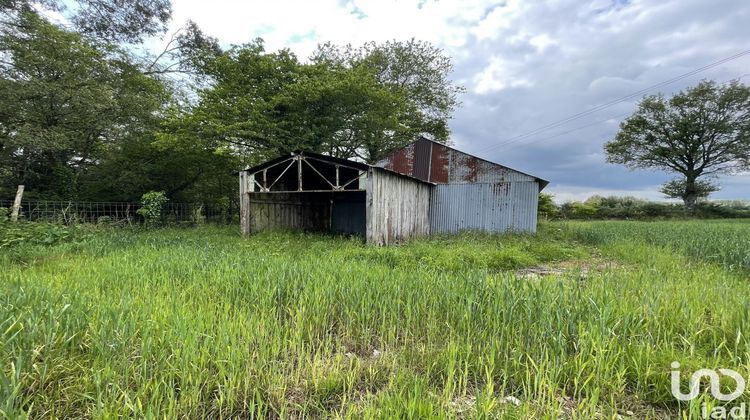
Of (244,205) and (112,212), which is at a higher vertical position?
(244,205)

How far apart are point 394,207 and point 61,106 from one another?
44.5 feet

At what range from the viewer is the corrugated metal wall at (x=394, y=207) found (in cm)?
927

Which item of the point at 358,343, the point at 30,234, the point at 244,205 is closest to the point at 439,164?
the point at 244,205

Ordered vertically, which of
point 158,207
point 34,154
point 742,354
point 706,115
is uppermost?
point 706,115

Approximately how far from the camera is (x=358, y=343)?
9.78 ft

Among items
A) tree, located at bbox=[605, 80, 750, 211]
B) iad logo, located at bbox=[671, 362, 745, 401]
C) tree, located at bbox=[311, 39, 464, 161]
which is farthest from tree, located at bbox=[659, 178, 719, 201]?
iad logo, located at bbox=[671, 362, 745, 401]

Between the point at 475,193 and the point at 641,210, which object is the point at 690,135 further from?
the point at 475,193

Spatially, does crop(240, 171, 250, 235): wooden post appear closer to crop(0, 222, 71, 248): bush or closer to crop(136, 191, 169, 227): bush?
crop(0, 222, 71, 248): bush

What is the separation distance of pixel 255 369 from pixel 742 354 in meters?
3.84

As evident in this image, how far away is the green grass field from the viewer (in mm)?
1973

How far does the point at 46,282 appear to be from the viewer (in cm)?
386

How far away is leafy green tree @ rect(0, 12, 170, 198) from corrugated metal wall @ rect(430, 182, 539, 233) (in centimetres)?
1411

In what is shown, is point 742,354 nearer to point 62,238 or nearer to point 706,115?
point 62,238

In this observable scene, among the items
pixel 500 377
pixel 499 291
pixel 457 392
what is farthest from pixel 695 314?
pixel 457 392
